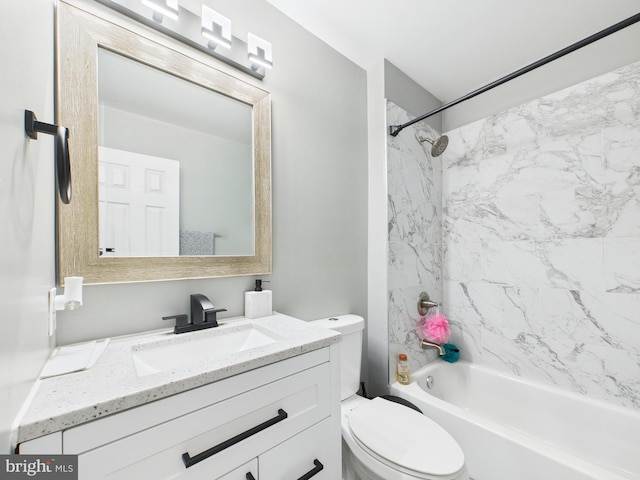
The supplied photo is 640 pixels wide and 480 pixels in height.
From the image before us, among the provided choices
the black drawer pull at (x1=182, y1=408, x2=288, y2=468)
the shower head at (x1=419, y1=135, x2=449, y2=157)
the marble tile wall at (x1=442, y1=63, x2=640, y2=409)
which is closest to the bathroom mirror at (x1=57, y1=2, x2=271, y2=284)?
the black drawer pull at (x1=182, y1=408, x2=288, y2=468)

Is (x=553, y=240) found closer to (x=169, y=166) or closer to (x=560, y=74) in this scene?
(x=560, y=74)

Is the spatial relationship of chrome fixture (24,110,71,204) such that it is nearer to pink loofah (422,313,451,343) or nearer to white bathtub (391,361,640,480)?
white bathtub (391,361,640,480)

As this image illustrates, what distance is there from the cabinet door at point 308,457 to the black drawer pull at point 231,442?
0.09 metres

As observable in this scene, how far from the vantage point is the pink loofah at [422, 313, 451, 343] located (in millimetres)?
1937

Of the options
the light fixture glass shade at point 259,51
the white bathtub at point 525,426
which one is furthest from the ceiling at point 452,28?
the white bathtub at point 525,426

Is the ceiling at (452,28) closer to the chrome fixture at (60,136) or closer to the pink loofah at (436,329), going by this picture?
the chrome fixture at (60,136)

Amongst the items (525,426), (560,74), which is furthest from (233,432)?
(560,74)

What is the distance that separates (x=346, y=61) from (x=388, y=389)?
209 centimetres

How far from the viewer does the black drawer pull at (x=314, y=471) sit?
0.86 meters

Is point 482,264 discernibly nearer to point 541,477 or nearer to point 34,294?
point 541,477

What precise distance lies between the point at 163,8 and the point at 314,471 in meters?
1.69

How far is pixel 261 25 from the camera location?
137cm

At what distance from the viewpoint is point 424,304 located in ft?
6.55

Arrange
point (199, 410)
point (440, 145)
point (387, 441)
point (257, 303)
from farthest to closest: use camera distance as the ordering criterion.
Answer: point (440, 145)
point (257, 303)
point (387, 441)
point (199, 410)
